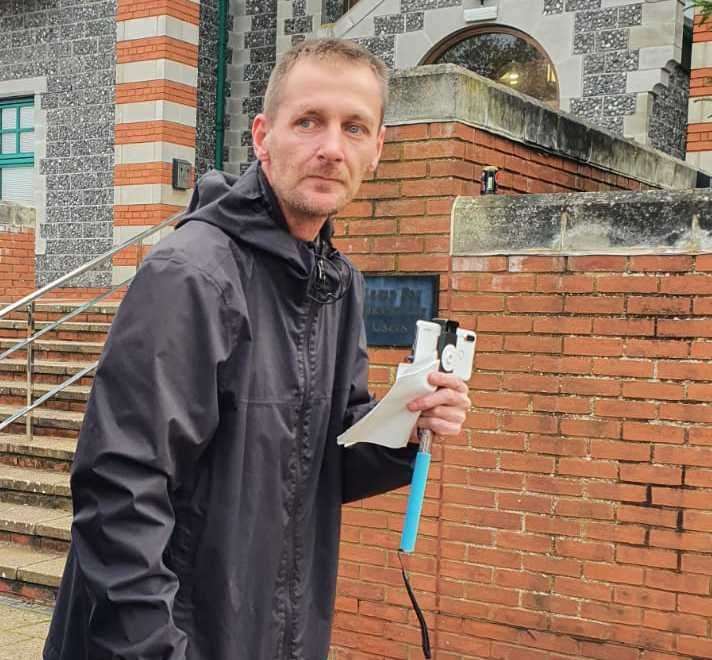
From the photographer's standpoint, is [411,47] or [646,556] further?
[411,47]

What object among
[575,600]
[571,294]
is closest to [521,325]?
[571,294]

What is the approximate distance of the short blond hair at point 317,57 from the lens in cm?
204

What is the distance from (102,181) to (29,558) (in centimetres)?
729

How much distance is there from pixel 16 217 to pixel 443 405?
370 inches

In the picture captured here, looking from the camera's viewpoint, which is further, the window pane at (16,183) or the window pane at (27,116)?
the window pane at (16,183)

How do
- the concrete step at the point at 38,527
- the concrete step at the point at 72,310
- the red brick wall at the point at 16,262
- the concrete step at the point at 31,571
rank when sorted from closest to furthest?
the concrete step at the point at 31,571 → the concrete step at the point at 38,527 → the concrete step at the point at 72,310 → the red brick wall at the point at 16,262

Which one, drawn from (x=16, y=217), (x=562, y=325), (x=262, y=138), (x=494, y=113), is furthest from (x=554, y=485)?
(x=16, y=217)

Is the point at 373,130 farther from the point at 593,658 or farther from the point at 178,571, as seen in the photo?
the point at 593,658

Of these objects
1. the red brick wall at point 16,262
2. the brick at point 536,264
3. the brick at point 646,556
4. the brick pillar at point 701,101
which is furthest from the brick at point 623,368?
the red brick wall at point 16,262

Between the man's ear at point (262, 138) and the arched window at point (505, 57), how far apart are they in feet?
28.4

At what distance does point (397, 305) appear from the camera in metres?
4.48

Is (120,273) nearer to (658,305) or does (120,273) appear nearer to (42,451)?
(42,451)

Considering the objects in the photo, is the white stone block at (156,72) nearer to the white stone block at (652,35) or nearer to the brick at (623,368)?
the white stone block at (652,35)

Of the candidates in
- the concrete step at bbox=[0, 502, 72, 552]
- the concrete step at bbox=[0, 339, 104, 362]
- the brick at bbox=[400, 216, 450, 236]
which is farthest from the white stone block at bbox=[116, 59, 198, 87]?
the brick at bbox=[400, 216, 450, 236]
